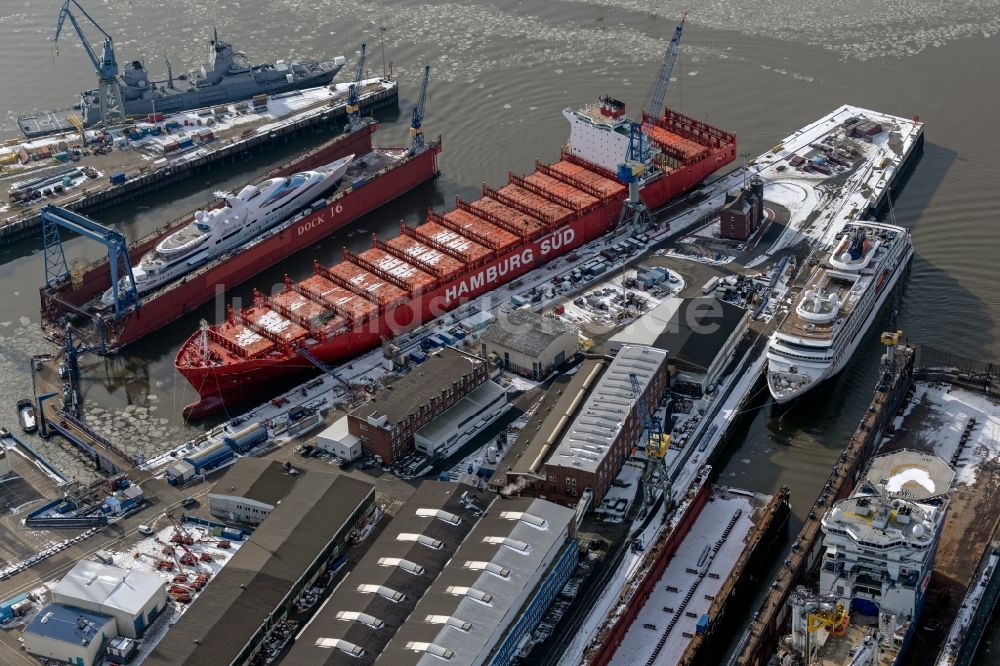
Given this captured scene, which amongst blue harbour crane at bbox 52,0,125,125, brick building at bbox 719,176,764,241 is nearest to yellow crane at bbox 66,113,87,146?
blue harbour crane at bbox 52,0,125,125

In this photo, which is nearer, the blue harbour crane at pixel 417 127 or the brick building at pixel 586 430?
the brick building at pixel 586 430

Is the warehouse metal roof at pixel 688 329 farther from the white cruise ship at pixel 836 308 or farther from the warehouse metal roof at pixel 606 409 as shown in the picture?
the white cruise ship at pixel 836 308

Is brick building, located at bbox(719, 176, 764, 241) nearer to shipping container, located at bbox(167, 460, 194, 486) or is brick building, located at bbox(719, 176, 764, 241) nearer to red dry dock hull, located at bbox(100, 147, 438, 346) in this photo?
red dry dock hull, located at bbox(100, 147, 438, 346)

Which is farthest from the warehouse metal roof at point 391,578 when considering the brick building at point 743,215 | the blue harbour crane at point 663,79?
the blue harbour crane at point 663,79

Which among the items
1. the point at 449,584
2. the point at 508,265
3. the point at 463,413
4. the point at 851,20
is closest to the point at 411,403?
the point at 463,413

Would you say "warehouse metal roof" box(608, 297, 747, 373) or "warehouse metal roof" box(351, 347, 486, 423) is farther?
"warehouse metal roof" box(608, 297, 747, 373)
